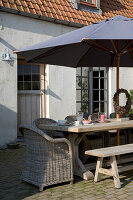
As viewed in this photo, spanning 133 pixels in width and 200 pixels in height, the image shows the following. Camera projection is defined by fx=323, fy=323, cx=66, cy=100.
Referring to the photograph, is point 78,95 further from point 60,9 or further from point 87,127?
point 87,127

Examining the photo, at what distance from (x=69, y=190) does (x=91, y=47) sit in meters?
3.04

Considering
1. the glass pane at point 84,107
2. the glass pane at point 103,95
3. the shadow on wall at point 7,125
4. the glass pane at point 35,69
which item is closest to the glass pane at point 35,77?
the glass pane at point 35,69

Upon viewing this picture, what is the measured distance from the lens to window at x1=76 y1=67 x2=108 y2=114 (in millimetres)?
10578

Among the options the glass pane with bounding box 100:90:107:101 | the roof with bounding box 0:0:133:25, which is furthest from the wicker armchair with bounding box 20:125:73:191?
the glass pane with bounding box 100:90:107:101

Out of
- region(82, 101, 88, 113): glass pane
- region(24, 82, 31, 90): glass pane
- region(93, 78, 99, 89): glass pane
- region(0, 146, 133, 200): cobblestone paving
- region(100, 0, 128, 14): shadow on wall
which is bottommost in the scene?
region(0, 146, 133, 200): cobblestone paving

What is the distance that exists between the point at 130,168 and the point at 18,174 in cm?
197

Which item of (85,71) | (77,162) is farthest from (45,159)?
(85,71)

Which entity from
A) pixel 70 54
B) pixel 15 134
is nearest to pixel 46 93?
pixel 15 134

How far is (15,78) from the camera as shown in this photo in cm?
880

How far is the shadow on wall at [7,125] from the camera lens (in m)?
8.52

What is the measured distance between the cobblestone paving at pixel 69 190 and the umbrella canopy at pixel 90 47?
2.16m

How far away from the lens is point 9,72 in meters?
8.67

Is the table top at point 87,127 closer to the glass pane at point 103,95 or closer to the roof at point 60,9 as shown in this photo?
the roof at point 60,9

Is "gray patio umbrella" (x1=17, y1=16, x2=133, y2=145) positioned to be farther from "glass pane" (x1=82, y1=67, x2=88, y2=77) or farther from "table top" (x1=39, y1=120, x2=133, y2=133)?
"glass pane" (x1=82, y1=67, x2=88, y2=77)
